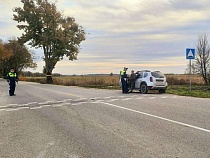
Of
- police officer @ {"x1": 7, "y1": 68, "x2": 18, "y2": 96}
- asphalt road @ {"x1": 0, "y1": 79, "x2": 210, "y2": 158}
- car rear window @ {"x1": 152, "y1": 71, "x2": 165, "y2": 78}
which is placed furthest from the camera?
car rear window @ {"x1": 152, "y1": 71, "x2": 165, "y2": 78}

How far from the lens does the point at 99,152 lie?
5840 millimetres

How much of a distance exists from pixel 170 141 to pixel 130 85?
647 inches

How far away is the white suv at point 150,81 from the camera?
21.4 metres

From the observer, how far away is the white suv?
2138 centimetres

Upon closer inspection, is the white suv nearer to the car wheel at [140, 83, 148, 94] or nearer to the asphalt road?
the car wheel at [140, 83, 148, 94]

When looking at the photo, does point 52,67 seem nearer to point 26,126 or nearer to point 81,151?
point 26,126

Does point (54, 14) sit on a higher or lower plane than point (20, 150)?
higher

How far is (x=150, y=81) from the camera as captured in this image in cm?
2142

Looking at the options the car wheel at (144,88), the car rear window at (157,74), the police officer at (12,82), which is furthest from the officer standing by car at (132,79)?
the police officer at (12,82)

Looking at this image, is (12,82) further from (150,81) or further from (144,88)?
(150,81)

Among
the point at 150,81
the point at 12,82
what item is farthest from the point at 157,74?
the point at 12,82

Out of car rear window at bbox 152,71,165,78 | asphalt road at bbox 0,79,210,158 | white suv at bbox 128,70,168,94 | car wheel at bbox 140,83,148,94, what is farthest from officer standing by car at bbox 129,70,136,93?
asphalt road at bbox 0,79,210,158

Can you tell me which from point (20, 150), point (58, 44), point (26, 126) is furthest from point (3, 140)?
point (58, 44)

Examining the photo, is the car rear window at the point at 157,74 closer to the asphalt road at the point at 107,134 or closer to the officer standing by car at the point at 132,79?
the officer standing by car at the point at 132,79
